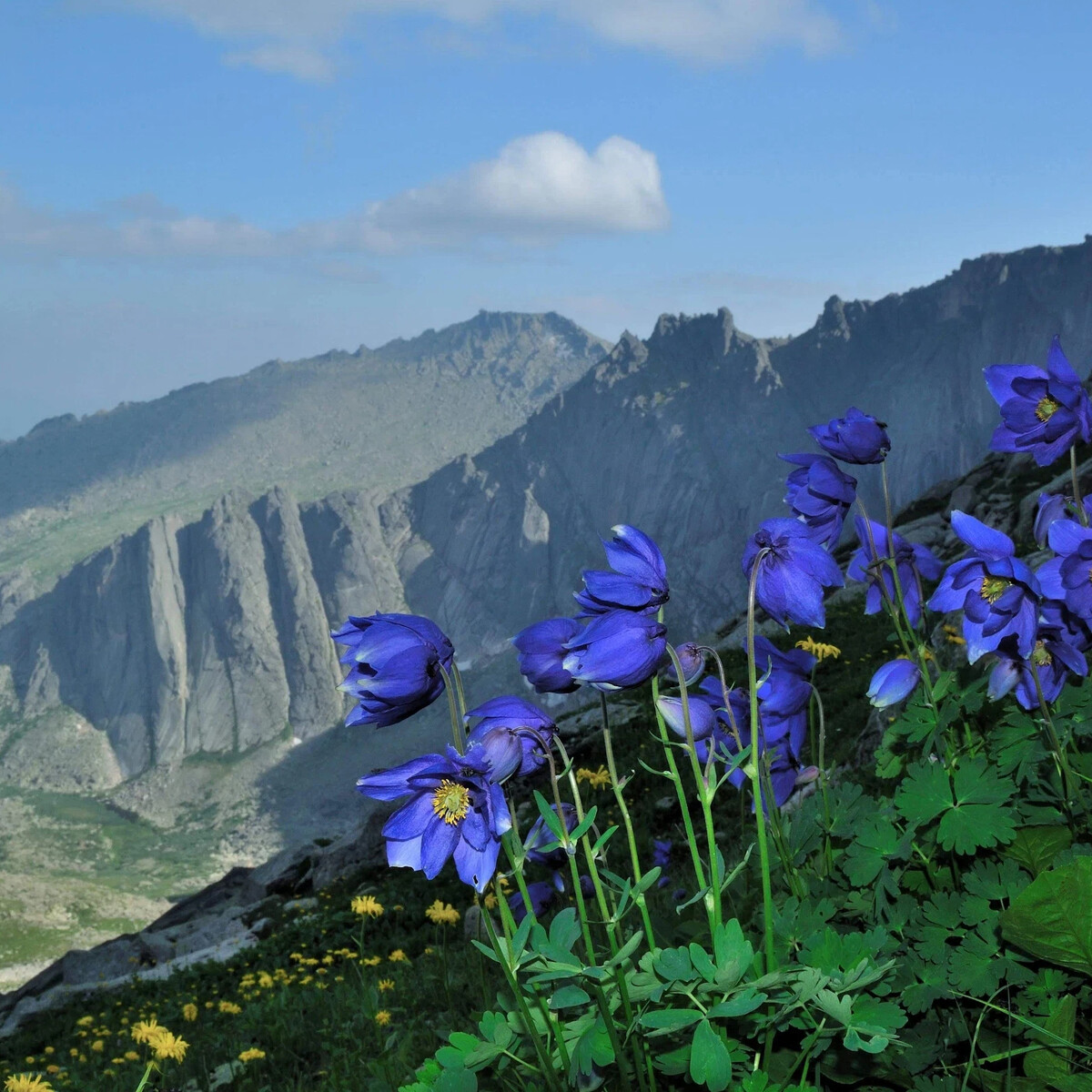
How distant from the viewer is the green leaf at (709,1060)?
1.85 m

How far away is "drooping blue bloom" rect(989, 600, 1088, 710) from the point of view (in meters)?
3.01

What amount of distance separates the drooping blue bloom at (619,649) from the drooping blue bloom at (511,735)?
17cm

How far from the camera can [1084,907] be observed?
230cm

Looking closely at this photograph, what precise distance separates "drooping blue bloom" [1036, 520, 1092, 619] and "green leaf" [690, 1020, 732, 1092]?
1745 millimetres

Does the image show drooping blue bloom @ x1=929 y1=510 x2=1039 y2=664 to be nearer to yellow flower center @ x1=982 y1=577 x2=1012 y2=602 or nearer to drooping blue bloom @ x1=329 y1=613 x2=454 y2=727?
yellow flower center @ x1=982 y1=577 x2=1012 y2=602

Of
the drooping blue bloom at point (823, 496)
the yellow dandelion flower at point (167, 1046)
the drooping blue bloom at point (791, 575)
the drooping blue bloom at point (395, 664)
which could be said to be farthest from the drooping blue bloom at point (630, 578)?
the yellow dandelion flower at point (167, 1046)

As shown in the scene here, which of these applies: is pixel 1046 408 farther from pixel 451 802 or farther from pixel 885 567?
pixel 451 802

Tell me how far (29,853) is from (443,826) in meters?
235

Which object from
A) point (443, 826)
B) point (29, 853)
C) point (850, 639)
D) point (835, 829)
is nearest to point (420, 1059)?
point (835, 829)

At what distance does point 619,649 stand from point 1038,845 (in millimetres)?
1712

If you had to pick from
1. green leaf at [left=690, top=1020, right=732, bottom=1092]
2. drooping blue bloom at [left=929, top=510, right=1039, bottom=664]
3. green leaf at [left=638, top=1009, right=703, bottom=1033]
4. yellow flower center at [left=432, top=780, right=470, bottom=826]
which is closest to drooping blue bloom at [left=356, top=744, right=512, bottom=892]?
yellow flower center at [left=432, top=780, right=470, bottom=826]

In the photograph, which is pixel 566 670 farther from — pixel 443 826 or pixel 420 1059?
pixel 420 1059

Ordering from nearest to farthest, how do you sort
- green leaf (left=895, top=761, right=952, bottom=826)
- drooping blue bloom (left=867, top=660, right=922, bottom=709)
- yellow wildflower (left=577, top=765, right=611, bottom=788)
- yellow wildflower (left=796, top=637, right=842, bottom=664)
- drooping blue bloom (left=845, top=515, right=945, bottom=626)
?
green leaf (left=895, top=761, right=952, bottom=826), drooping blue bloom (left=867, top=660, right=922, bottom=709), drooping blue bloom (left=845, top=515, right=945, bottom=626), yellow wildflower (left=796, top=637, right=842, bottom=664), yellow wildflower (left=577, top=765, right=611, bottom=788)

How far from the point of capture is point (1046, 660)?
320cm
